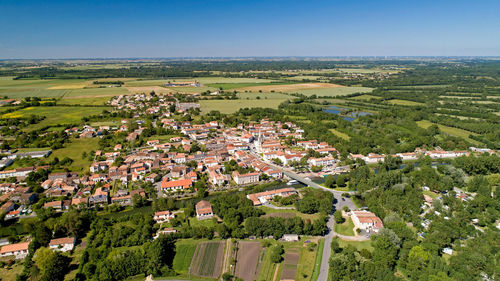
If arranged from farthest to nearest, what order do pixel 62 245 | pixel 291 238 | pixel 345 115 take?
pixel 345 115 → pixel 291 238 → pixel 62 245

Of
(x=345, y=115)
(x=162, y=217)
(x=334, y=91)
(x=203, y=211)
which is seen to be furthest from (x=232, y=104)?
(x=162, y=217)

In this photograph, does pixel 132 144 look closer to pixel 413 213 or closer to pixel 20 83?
pixel 413 213

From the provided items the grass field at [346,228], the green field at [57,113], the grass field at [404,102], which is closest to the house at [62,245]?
the grass field at [346,228]

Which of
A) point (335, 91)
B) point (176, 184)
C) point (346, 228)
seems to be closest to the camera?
point (346, 228)

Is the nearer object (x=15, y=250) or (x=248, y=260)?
(x=248, y=260)

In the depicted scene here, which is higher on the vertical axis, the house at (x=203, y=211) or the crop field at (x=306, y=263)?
the house at (x=203, y=211)

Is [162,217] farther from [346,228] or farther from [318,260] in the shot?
[346,228]

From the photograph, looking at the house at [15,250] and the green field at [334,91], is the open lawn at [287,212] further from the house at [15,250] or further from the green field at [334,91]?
the green field at [334,91]
